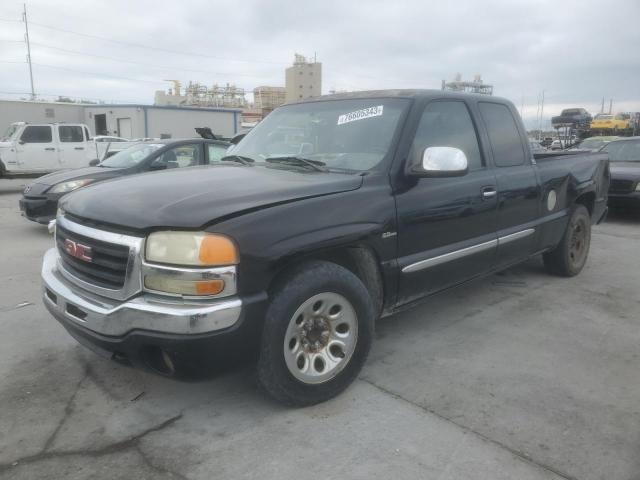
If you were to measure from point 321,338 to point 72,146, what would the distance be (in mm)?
15821

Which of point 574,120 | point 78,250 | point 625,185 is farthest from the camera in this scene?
point 574,120

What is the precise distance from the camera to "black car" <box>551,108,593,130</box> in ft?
117

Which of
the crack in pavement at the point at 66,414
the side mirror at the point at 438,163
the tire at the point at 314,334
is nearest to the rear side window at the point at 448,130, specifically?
the side mirror at the point at 438,163

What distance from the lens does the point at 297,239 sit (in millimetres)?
2617

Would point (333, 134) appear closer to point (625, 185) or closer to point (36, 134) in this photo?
point (625, 185)

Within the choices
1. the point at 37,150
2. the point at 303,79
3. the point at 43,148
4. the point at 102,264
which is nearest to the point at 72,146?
the point at 43,148

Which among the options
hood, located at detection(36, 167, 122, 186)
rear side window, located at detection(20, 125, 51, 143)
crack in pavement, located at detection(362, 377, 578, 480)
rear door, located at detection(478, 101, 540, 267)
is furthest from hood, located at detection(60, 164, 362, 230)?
rear side window, located at detection(20, 125, 51, 143)

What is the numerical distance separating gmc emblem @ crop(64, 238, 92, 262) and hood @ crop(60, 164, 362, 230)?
0.52ft

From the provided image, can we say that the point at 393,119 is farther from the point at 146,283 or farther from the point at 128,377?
the point at 128,377

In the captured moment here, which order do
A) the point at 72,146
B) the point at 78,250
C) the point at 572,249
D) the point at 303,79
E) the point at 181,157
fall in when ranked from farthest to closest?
the point at 303,79 → the point at 72,146 → the point at 181,157 → the point at 572,249 → the point at 78,250

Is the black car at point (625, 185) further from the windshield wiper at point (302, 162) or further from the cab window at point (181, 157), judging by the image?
the windshield wiper at point (302, 162)

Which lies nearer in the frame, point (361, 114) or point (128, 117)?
point (361, 114)

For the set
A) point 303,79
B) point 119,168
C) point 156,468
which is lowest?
point 156,468

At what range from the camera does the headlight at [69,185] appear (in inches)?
299
